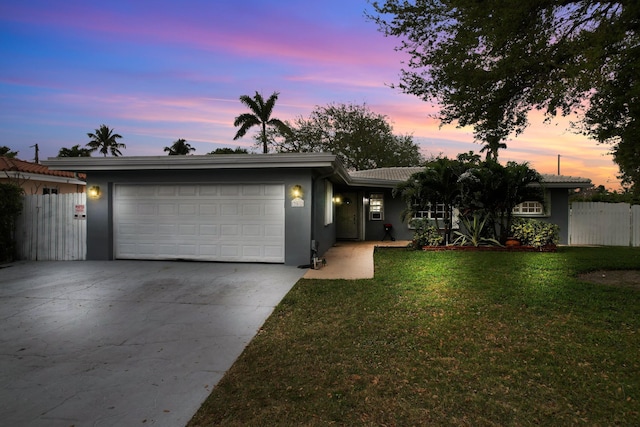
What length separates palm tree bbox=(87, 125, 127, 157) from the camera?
41.2 m

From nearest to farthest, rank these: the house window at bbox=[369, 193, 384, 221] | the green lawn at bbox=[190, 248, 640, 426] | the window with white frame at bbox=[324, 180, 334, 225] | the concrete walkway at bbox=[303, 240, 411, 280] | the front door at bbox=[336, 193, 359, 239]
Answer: the green lawn at bbox=[190, 248, 640, 426] → the concrete walkway at bbox=[303, 240, 411, 280] → the window with white frame at bbox=[324, 180, 334, 225] → the house window at bbox=[369, 193, 384, 221] → the front door at bbox=[336, 193, 359, 239]

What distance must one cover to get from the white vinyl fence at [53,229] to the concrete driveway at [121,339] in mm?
1804

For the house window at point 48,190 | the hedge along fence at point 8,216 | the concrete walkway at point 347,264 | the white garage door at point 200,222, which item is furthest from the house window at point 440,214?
the house window at point 48,190

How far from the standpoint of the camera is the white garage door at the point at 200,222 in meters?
9.14

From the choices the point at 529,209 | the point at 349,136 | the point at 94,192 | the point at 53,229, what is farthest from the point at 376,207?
the point at 349,136

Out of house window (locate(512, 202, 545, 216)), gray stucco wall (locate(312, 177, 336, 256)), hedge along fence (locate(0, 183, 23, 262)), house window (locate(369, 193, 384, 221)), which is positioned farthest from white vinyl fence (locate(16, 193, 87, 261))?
house window (locate(512, 202, 545, 216))

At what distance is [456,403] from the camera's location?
2.83 metres

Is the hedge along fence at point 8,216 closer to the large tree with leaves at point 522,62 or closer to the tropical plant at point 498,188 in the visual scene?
the large tree with leaves at point 522,62

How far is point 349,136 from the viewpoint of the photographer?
30.8 meters

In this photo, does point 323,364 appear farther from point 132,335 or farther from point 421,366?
point 132,335

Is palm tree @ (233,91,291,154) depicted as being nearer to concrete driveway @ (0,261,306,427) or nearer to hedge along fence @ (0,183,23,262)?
hedge along fence @ (0,183,23,262)

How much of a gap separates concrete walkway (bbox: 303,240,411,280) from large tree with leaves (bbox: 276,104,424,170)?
19.3 m

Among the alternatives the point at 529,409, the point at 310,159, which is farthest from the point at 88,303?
the point at 529,409

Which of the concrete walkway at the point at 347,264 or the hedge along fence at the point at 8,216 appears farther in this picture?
the hedge along fence at the point at 8,216
